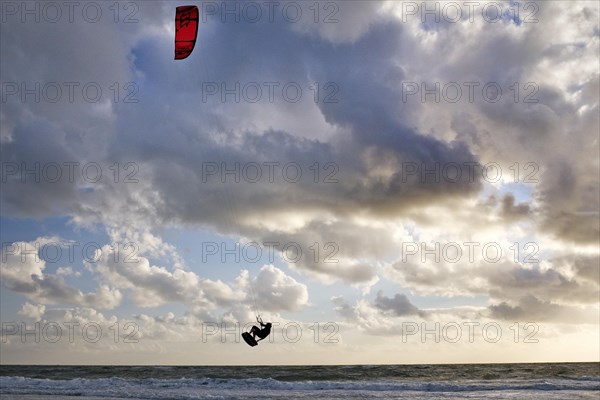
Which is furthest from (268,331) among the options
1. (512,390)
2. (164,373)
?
(164,373)

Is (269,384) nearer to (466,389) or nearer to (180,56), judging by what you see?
(466,389)

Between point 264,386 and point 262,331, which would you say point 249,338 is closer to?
point 262,331

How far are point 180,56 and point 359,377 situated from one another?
31.4 metres

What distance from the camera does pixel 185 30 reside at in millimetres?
21969

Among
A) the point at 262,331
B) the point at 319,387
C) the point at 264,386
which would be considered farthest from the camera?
the point at 264,386

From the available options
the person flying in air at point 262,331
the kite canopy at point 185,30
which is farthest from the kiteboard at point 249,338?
the kite canopy at point 185,30

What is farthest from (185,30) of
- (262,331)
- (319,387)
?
(319,387)

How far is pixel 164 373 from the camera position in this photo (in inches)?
1953

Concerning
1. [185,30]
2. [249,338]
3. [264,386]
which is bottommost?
[264,386]

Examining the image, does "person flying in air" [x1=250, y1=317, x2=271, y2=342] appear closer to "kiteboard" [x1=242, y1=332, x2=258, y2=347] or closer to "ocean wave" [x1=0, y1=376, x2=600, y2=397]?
"kiteboard" [x1=242, y1=332, x2=258, y2=347]

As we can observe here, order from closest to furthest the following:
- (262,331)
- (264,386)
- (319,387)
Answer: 1. (262,331)
2. (319,387)
3. (264,386)

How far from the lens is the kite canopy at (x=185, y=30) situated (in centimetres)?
2146

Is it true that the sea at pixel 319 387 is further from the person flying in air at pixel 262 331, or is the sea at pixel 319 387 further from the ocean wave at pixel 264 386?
the person flying in air at pixel 262 331

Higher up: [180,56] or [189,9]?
[189,9]
